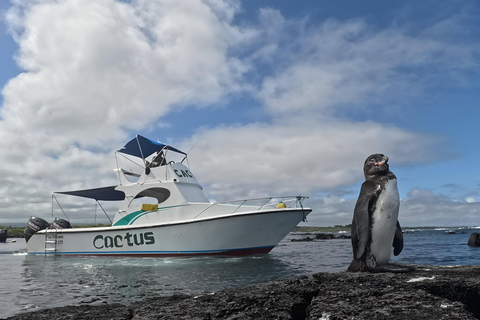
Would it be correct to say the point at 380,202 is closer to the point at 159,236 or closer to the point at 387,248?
the point at 387,248

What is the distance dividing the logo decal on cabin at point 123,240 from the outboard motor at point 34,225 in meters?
3.92

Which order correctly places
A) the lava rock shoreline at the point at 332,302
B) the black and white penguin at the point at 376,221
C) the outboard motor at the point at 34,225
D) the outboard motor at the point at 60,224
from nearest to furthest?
the lava rock shoreline at the point at 332,302
the black and white penguin at the point at 376,221
the outboard motor at the point at 60,224
the outboard motor at the point at 34,225

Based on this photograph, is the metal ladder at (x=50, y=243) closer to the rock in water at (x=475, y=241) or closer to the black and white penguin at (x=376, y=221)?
the black and white penguin at (x=376, y=221)

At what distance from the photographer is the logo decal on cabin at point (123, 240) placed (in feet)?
44.0

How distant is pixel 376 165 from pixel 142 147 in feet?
39.6

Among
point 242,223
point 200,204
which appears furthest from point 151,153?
point 242,223

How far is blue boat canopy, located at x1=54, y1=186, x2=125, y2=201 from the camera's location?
16391mm

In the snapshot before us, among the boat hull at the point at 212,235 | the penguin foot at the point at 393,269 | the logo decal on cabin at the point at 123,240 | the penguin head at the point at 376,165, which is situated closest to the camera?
the penguin foot at the point at 393,269

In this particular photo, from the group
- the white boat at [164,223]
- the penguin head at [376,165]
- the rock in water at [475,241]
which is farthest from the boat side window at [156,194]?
the rock in water at [475,241]

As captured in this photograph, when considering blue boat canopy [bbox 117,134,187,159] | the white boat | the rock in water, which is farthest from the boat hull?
the rock in water

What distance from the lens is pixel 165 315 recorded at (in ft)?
10.5

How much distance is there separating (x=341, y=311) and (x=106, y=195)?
1568cm

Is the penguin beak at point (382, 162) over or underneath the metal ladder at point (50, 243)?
over

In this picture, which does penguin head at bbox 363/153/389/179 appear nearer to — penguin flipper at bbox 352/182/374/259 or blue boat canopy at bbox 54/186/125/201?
penguin flipper at bbox 352/182/374/259
